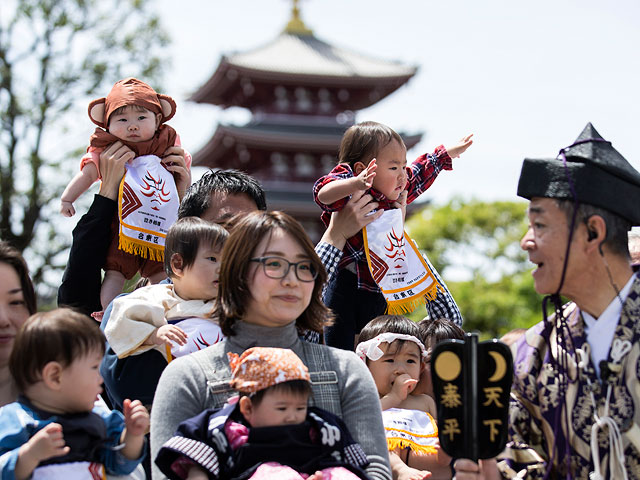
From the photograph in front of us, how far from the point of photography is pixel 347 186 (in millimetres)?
3664

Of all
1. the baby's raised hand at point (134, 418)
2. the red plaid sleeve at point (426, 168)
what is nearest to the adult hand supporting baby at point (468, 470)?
the baby's raised hand at point (134, 418)

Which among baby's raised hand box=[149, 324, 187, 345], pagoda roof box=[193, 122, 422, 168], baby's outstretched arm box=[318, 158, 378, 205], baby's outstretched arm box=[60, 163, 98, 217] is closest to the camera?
baby's raised hand box=[149, 324, 187, 345]

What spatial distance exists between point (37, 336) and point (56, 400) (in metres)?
0.20

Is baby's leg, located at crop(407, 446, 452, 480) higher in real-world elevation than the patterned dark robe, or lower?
lower

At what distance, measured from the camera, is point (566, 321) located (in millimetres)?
2660

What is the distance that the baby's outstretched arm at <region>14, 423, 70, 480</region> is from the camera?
2305mm

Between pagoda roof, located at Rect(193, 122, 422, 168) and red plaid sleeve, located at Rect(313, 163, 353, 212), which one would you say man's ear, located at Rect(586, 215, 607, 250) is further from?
pagoda roof, located at Rect(193, 122, 422, 168)

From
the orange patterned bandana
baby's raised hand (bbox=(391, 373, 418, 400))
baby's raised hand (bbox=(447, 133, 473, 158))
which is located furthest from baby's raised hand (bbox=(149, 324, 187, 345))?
baby's raised hand (bbox=(447, 133, 473, 158))

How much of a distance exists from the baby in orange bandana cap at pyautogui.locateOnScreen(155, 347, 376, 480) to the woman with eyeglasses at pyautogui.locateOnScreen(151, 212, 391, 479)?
4.1 inches

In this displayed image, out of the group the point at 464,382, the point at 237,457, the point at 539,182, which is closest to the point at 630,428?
the point at 464,382

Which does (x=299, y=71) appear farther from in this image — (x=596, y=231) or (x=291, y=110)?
(x=596, y=231)

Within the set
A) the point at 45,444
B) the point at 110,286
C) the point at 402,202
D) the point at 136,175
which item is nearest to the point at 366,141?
the point at 402,202

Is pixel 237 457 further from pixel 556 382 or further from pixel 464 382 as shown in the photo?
pixel 556 382

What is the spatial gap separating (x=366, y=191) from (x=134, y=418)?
178 centimetres
